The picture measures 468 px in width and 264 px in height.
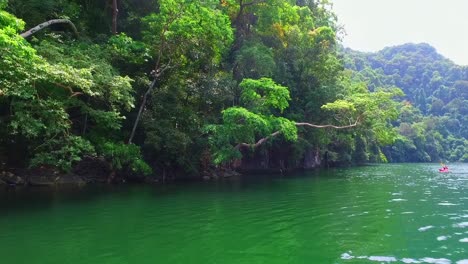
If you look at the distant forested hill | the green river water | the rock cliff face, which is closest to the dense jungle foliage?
the rock cliff face

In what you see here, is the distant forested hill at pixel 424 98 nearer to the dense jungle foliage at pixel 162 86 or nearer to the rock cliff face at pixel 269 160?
the rock cliff face at pixel 269 160

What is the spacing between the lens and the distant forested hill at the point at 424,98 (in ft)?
263

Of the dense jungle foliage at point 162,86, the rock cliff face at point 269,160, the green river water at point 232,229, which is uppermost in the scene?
the dense jungle foliage at point 162,86

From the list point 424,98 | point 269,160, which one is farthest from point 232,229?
point 424,98

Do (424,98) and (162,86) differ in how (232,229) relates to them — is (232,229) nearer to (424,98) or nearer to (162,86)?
(162,86)

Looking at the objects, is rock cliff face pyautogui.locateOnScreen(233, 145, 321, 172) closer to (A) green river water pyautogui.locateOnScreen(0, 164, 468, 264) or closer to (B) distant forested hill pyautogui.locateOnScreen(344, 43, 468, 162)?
(A) green river water pyautogui.locateOnScreen(0, 164, 468, 264)

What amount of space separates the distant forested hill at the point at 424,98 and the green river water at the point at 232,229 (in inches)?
2449

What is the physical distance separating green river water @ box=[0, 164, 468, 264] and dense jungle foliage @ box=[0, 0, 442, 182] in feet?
12.4

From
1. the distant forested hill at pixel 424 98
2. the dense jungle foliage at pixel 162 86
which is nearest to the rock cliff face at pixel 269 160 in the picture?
the dense jungle foliage at pixel 162 86

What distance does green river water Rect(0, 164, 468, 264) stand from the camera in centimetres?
664

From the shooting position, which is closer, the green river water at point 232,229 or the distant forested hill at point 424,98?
the green river water at point 232,229

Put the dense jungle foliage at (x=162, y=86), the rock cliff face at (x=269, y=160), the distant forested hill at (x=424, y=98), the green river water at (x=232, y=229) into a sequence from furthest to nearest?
the distant forested hill at (x=424, y=98) → the rock cliff face at (x=269, y=160) → the dense jungle foliage at (x=162, y=86) → the green river water at (x=232, y=229)

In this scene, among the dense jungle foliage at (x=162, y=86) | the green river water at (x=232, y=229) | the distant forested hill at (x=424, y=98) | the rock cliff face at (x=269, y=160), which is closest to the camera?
the green river water at (x=232, y=229)

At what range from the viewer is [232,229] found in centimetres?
890
